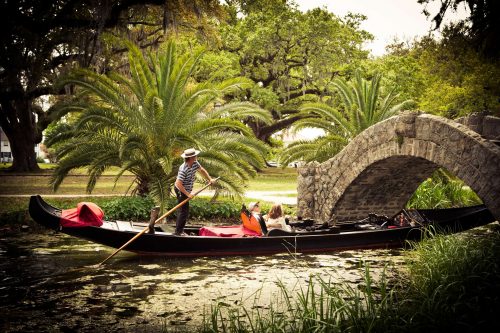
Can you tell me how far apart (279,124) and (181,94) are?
65.3ft

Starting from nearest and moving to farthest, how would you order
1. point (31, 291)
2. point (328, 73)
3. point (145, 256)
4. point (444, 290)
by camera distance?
1. point (444, 290)
2. point (31, 291)
3. point (145, 256)
4. point (328, 73)

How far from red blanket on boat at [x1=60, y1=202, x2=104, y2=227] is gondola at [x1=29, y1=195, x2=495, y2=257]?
110 millimetres

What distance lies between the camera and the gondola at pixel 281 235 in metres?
9.80

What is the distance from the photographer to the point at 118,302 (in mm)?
7039

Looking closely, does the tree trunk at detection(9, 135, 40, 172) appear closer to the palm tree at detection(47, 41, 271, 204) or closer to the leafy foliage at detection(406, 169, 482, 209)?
the palm tree at detection(47, 41, 271, 204)

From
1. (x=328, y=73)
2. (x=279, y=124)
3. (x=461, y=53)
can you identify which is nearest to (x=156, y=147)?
(x=461, y=53)

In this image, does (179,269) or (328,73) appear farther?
(328,73)

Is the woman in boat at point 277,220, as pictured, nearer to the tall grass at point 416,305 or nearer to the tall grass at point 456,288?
the tall grass at point 416,305

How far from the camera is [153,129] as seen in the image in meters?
14.4

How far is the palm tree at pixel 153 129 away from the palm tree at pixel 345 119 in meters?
3.87

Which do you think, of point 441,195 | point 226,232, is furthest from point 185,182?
point 441,195

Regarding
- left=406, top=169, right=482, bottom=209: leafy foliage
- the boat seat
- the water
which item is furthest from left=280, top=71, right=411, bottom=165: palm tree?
the boat seat

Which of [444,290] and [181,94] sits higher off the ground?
[181,94]

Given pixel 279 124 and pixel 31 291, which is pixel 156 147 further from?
pixel 279 124
